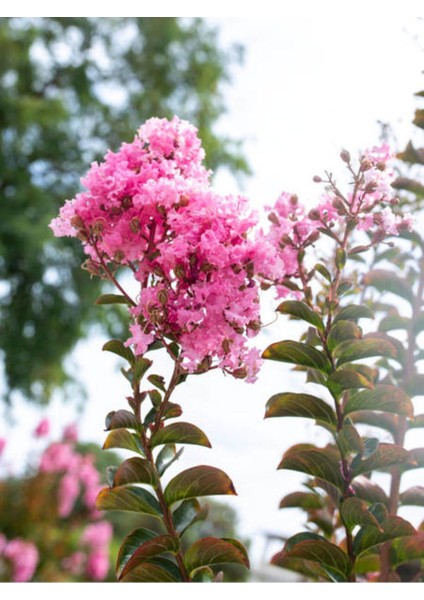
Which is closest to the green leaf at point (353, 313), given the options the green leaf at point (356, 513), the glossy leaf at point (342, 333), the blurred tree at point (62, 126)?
the glossy leaf at point (342, 333)

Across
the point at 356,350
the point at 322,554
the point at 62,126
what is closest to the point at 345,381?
the point at 356,350

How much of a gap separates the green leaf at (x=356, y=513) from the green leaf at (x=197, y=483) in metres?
0.09

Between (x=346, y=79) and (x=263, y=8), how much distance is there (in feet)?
1.21

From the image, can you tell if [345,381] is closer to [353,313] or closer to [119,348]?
[353,313]

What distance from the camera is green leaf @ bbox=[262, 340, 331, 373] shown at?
1.74ft

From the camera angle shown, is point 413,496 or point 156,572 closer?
point 156,572

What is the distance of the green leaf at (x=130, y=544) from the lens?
0.52 meters

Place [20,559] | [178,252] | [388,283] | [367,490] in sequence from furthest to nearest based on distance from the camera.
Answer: [20,559] < [388,283] < [367,490] < [178,252]

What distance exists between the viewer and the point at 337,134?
1018 mm

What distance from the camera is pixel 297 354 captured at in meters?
0.53

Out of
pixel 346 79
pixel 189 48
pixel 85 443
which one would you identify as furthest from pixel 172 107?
pixel 346 79

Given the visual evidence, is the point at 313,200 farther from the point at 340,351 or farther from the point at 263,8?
the point at 263,8

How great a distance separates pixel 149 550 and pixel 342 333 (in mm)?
222

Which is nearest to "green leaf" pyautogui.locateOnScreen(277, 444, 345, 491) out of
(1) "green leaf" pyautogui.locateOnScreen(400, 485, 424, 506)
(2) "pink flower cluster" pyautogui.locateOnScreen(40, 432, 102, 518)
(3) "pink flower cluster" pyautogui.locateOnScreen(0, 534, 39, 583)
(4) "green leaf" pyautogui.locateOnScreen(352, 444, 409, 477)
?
(4) "green leaf" pyautogui.locateOnScreen(352, 444, 409, 477)
